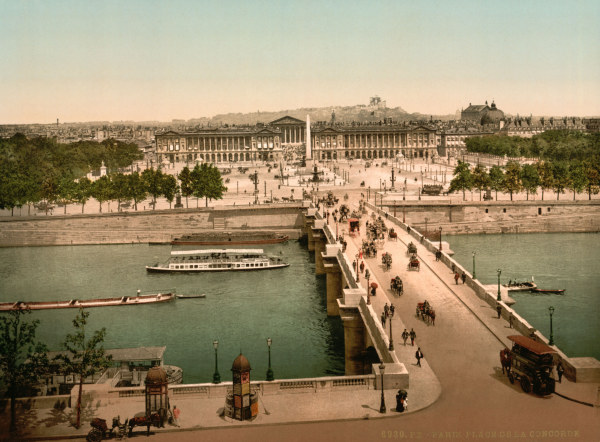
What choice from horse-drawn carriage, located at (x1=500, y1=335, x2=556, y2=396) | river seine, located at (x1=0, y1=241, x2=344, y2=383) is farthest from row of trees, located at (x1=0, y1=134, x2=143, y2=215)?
horse-drawn carriage, located at (x1=500, y1=335, x2=556, y2=396)

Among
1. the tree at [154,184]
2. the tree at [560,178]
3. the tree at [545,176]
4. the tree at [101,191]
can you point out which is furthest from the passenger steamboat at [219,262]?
the tree at [545,176]

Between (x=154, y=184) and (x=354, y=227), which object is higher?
(x=154, y=184)

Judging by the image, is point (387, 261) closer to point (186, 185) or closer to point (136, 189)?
point (136, 189)

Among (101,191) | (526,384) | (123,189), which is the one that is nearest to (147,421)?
(526,384)

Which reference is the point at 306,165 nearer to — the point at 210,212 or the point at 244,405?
the point at 210,212

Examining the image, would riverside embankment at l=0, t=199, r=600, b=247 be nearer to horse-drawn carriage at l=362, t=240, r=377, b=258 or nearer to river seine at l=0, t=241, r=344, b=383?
river seine at l=0, t=241, r=344, b=383

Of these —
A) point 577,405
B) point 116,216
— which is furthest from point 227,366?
point 116,216

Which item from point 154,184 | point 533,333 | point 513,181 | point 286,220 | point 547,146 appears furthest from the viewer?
point 547,146
